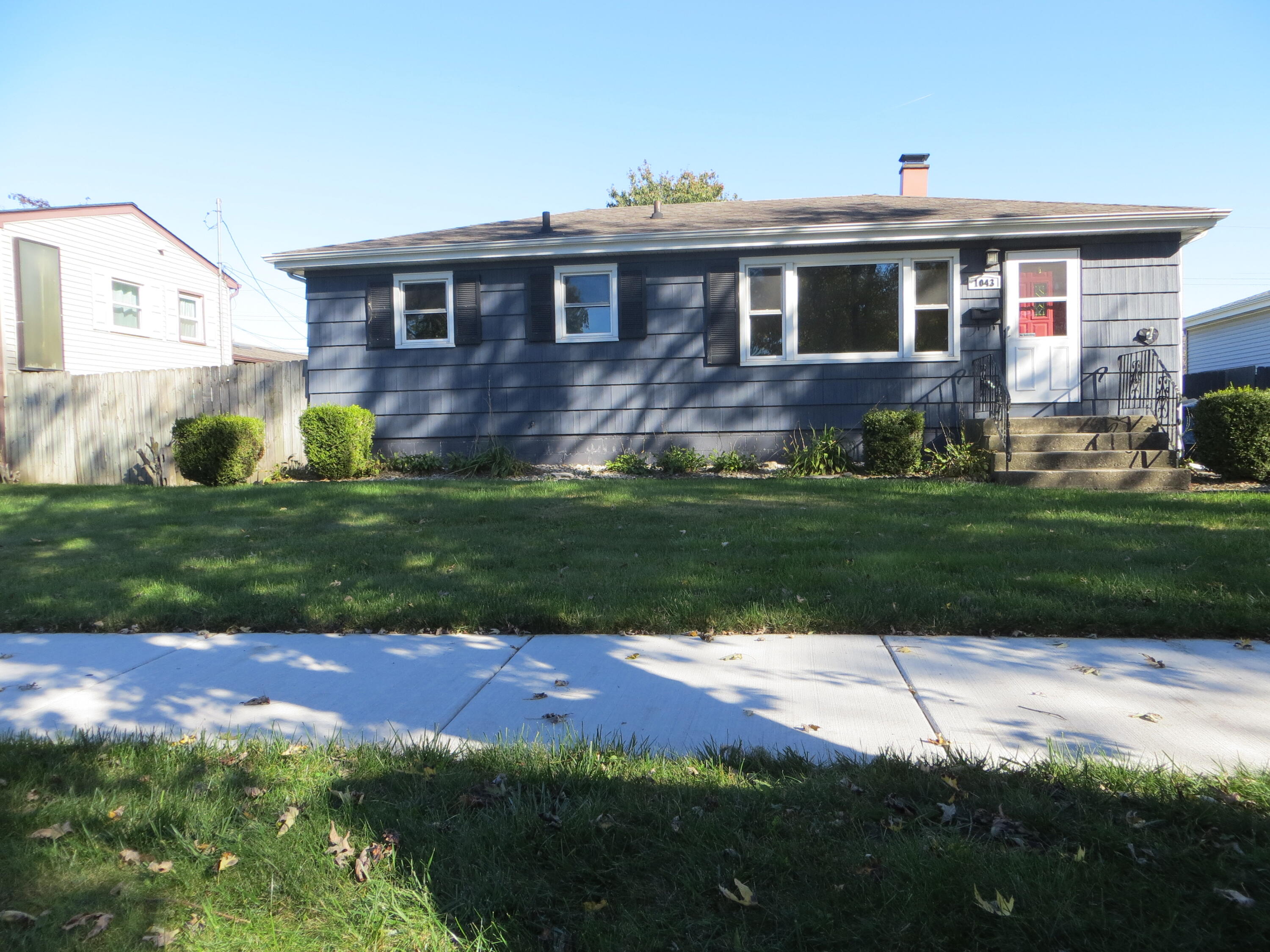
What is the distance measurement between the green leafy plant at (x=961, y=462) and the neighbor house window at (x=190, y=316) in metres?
19.3

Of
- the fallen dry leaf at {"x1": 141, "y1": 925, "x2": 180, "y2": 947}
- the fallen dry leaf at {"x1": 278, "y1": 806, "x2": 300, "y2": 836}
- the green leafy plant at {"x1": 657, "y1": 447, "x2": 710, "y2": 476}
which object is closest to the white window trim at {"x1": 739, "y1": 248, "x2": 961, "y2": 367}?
the green leafy plant at {"x1": 657, "y1": 447, "x2": 710, "y2": 476}

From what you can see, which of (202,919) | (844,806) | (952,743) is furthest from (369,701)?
(952,743)

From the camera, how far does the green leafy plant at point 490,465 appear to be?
1238 cm

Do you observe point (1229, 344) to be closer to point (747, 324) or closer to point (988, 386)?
point (988, 386)

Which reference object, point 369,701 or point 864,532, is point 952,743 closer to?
point 369,701

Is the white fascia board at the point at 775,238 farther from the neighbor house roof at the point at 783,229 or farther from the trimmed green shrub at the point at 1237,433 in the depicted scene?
the trimmed green shrub at the point at 1237,433

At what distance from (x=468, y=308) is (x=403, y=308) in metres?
1.12

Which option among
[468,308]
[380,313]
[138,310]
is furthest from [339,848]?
[138,310]

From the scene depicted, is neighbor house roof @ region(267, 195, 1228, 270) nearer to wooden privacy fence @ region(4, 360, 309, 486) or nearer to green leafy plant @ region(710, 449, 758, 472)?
Answer: wooden privacy fence @ region(4, 360, 309, 486)

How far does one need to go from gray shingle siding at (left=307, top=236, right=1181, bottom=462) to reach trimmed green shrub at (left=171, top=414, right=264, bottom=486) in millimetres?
2002

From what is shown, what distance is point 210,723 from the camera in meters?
3.54

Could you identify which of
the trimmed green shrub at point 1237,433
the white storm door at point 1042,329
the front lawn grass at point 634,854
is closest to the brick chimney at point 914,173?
the white storm door at point 1042,329

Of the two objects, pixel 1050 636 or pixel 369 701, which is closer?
pixel 369 701

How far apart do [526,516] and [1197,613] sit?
5.26m
